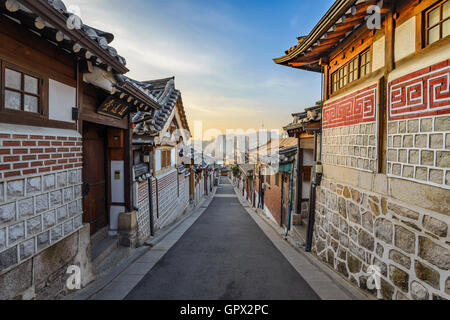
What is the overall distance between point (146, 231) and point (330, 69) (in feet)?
27.2

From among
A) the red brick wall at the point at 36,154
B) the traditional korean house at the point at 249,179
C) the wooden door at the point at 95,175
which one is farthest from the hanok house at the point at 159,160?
the traditional korean house at the point at 249,179

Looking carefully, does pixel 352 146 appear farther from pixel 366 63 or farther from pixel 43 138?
pixel 43 138

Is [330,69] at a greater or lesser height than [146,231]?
greater

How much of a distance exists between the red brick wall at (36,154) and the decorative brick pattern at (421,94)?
221 inches

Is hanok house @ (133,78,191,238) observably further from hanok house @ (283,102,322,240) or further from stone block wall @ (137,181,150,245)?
hanok house @ (283,102,322,240)

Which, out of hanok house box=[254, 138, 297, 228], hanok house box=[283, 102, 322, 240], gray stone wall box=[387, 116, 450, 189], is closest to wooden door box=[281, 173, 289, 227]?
hanok house box=[254, 138, 297, 228]

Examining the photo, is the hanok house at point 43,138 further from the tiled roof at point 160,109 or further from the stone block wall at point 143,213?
the tiled roof at point 160,109

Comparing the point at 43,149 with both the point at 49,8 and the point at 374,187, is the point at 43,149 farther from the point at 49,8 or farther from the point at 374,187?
the point at 374,187

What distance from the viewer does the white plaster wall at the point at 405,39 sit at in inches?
145

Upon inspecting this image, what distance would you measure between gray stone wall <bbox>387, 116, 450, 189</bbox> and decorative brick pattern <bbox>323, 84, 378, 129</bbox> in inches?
25.8

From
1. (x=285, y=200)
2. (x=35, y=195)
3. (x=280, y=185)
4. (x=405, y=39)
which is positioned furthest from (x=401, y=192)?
(x=280, y=185)

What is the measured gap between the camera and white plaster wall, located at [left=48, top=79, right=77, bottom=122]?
383 cm
